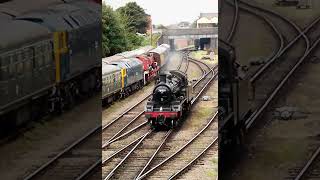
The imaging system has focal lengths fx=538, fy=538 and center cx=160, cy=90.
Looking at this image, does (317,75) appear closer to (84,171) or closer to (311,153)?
(311,153)

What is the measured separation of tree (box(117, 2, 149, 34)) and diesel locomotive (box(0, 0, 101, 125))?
73 cm

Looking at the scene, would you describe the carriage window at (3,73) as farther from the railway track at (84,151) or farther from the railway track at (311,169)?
the railway track at (311,169)

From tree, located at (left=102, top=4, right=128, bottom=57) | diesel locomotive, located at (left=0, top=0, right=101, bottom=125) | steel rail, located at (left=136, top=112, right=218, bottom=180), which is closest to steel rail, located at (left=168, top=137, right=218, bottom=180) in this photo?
steel rail, located at (left=136, top=112, right=218, bottom=180)

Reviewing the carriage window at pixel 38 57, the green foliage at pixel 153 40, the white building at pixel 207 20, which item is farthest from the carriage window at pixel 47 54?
the white building at pixel 207 20

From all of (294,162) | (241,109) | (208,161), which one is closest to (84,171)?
(208,161)

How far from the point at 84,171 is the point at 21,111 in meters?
2.79

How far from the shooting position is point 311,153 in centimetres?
809

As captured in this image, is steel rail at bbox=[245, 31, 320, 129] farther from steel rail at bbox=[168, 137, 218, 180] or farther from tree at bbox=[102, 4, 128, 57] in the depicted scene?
tree at bbox=[102, 4, 128, 57]

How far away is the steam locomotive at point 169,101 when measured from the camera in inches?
334

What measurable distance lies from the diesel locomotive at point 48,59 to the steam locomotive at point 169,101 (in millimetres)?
1298

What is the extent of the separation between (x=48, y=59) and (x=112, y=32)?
7.78 ft

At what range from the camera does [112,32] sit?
29.2 ft

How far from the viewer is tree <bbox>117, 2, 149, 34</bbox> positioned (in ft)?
22.4

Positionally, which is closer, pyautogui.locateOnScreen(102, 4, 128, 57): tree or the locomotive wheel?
pyautogui.locateOnScreen(102, 4, 128, 57): tree
